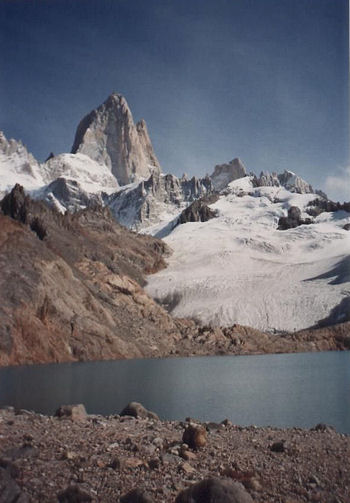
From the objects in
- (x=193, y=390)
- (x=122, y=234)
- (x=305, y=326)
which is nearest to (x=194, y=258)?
(x=122, y=234)

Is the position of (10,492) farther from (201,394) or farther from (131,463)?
(201,394)

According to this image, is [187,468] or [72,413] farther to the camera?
[72,413]

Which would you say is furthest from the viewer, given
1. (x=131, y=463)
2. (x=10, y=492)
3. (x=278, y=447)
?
(x=278, y=447)

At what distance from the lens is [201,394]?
26.3 meters

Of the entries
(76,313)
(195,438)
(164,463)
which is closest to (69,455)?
(164,463)

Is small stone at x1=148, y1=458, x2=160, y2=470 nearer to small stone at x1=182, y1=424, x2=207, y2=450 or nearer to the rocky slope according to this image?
small stone at x1=182, y1=424, x2=207, y2=450

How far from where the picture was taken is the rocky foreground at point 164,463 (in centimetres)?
819

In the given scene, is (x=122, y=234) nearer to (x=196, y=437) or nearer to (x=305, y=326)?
(x=305, y=326)

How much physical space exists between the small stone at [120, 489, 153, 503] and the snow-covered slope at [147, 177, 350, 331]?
90.4 metres

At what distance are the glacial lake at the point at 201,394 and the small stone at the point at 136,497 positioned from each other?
33.8 feet

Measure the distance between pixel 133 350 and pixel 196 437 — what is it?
4990 centimetres

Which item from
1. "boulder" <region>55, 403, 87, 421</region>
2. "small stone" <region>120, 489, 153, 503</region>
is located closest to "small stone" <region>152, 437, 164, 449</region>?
"small stone" <region>120, 489, 153, 503</region>

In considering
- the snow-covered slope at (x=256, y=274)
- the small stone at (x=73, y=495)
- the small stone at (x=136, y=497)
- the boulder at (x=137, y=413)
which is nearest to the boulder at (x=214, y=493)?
the small stone at (x=136, y=497)

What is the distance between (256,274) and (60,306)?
240ft
